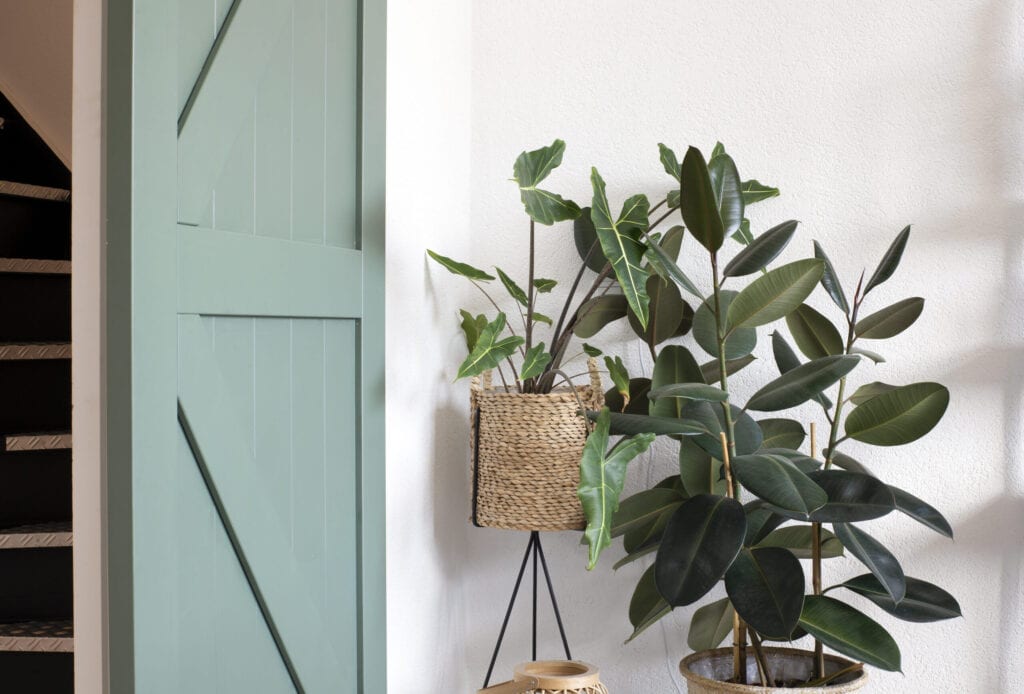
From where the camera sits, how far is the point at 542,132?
2773 mm

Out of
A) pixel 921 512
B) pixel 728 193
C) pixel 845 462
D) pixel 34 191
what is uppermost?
pixel 34 191

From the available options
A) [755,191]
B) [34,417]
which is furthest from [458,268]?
[34,417]

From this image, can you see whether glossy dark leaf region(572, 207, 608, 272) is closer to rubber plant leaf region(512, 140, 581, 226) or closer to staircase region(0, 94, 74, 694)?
rubber plant leaf region(512, 140, 581, 226)

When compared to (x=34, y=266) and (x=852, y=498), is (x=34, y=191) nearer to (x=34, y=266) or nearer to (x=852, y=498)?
(x=34, y=266)

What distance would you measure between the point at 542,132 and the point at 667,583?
1477 millimetres

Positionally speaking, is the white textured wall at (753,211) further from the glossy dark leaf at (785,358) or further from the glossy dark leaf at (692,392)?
the glossy dark leaf at (692,392)

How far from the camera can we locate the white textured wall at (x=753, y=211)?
2371 millimetres

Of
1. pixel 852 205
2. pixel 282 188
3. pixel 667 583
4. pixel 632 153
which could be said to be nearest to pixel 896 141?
pixel 852 205

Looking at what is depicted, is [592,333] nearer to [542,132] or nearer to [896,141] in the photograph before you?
[542,132]

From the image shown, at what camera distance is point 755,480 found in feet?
5.84

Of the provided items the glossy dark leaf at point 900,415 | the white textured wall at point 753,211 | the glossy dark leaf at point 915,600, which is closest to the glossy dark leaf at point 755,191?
the white textured wall at point 753,211

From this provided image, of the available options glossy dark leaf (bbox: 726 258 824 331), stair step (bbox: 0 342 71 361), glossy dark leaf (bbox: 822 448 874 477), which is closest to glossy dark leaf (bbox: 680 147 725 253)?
glossy dark leaf (bbox: 726 258 824 331)

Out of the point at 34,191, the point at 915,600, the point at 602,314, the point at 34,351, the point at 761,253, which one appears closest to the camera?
the point at 761,253

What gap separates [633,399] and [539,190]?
23.3 inches
